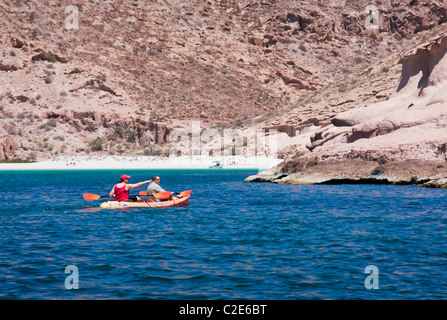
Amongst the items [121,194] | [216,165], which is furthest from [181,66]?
[121,194]

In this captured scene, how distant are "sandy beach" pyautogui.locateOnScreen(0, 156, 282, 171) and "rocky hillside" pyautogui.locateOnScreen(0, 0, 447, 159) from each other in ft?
9.64

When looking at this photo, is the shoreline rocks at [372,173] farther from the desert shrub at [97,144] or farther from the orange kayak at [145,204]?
the desert shrub at [97,144]

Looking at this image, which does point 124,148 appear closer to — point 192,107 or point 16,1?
point 192,107

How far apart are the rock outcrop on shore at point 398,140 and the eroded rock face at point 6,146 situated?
119 feet

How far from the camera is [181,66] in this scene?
304 ft

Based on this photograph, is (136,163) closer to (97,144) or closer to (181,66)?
(97,144)

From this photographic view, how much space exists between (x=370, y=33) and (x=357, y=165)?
85382 millimetres

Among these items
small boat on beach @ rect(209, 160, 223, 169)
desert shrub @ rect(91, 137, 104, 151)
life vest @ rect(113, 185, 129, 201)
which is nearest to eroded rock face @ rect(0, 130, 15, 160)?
desert shrub @ rect(91, 137, 104, 151)

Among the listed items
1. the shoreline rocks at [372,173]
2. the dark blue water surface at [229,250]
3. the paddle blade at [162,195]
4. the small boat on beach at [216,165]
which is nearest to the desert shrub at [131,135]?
the small boat on beach at [216,165]

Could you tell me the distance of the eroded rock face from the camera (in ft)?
213

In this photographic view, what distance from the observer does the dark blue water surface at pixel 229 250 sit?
9.58 metres

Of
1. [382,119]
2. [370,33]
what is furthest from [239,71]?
[382,119]

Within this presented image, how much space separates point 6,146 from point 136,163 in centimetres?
1475

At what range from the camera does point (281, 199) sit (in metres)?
26.2
